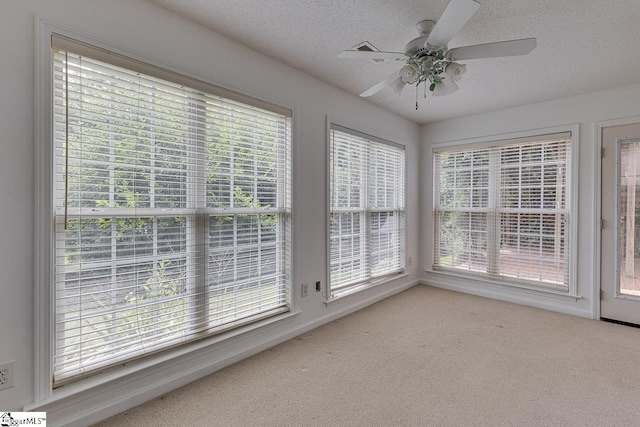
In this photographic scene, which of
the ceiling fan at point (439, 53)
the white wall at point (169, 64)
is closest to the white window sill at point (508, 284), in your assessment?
the white wall at point (169, 64)

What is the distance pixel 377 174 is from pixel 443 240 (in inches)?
61.5

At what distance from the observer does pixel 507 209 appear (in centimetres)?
370

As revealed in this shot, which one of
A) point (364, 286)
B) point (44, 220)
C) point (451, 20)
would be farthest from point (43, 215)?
point (364, 286)

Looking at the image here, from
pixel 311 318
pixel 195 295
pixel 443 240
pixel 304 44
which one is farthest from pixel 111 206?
pixel 443 240

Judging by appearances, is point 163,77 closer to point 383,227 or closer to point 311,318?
point 311,318

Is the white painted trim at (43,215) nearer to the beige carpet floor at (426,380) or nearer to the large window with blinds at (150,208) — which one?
the large window with blinds at (150,208)

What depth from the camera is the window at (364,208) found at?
3.14m

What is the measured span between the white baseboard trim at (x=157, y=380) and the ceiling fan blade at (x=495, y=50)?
7.93 ft

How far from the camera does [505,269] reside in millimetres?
3742

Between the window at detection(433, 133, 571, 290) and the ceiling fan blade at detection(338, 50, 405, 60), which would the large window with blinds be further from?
the window at detection(433, 133, 571, 290)

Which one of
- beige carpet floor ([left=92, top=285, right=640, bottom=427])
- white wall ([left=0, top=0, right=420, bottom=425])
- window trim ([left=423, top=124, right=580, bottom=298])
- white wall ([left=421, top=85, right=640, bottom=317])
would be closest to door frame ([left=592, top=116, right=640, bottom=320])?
white wall ([left=421, top=85, right=640, bottom=317])

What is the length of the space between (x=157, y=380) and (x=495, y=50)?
2.92 metres

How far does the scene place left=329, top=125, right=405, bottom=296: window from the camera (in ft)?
10.3

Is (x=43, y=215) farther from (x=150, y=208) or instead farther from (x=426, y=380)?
(x=426, y=380)
